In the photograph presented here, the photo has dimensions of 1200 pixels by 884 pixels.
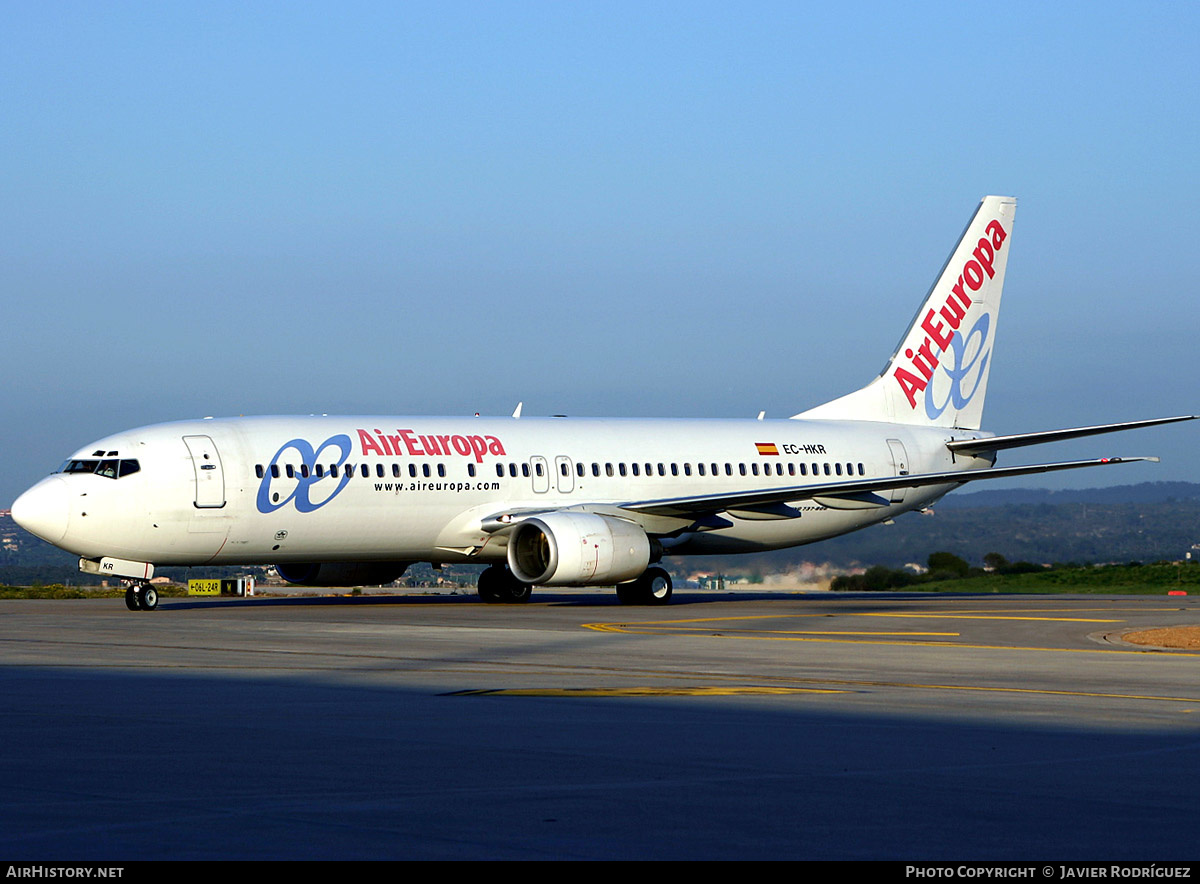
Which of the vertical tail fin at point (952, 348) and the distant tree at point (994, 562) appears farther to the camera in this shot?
the distant tree at point (994, 562)

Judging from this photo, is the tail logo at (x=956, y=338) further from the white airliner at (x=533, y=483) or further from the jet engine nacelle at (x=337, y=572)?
the jet engine nacelle at (x=337, y=572)

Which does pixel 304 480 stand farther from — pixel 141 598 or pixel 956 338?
pixel 956 338

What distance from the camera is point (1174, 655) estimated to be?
808 inches

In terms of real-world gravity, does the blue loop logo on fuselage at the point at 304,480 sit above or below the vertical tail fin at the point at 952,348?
below

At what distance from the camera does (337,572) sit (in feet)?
119

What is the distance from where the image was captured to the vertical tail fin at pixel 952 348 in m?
43.7

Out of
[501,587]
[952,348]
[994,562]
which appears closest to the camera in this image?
[501,587]

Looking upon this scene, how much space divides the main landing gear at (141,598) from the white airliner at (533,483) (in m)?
0.05

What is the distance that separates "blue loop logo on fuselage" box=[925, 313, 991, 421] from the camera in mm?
44188

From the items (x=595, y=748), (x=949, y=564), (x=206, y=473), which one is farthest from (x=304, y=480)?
(x=949, y=564)

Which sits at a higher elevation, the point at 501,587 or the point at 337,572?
the point at 337,572

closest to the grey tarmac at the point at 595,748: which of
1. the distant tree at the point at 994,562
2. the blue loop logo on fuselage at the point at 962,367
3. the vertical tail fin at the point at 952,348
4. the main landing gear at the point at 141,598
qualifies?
the main landing gear at the point at 141,598

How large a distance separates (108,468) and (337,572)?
22.2 ft

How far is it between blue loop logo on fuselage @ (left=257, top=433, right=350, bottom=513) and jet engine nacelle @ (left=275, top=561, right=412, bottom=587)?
135 inches
